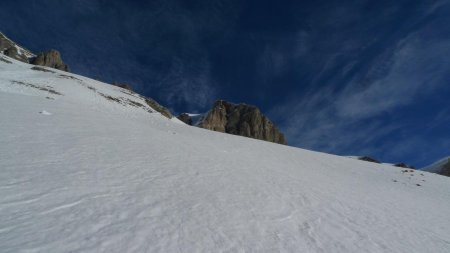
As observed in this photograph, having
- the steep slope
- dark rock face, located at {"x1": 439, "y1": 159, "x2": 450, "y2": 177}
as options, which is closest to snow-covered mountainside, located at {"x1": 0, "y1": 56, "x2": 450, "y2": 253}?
dark rock face, located at {"x1": 439, "y1": 159, "x2": 450, "y2": 177}

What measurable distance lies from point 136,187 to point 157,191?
0.52 meters

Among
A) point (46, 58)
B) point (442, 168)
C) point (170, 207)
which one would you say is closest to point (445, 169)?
point (442, 168)

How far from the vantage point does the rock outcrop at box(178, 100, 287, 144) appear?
11350 centimetres

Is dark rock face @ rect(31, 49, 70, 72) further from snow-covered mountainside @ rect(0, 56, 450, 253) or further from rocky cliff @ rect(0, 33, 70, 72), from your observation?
snow-covered mountainside @ rect(0, 56, 450, 253)

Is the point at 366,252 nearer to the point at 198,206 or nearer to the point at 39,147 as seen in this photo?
the point at 198,206

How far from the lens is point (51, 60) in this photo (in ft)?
350

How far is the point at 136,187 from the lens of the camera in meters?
7.11

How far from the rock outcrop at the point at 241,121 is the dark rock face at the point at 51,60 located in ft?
158

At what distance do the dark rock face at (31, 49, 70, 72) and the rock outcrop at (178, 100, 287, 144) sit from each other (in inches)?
1896

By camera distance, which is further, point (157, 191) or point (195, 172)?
point (195, 172)

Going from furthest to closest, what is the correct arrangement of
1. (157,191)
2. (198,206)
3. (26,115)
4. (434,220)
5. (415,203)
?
(26,115) → (415,203) → (434,220) → (157,191) → (198,206)

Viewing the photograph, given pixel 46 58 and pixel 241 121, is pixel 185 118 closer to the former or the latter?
pixel 241 121

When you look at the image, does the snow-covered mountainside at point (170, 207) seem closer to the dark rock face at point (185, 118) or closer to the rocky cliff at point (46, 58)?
the dark rock face at point (185, 118)

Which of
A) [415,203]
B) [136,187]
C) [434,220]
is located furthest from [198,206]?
[415,203]
